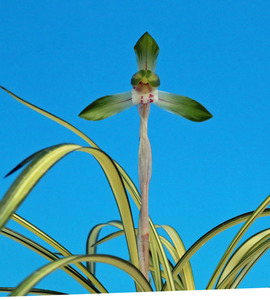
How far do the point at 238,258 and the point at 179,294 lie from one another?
515 millimetres

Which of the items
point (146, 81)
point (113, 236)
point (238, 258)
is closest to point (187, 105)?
point (146, 81)

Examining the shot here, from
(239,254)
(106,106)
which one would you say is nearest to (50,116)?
(106,106)

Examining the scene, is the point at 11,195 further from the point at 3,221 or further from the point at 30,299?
the point at 30,299

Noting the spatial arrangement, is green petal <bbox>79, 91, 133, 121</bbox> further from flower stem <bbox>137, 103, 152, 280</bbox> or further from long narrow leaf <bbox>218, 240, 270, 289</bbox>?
long narrow leaf <bbox>218, 240, 270, 289</bbox>

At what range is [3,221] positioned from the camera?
442 millimetres

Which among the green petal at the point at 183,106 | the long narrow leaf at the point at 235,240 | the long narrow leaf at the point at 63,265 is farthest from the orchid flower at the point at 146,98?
the long narrow leaf at the point at 63,265

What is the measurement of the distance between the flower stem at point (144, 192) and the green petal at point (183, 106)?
5 centimetres

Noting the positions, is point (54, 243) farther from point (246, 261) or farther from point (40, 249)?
point (246, 261)

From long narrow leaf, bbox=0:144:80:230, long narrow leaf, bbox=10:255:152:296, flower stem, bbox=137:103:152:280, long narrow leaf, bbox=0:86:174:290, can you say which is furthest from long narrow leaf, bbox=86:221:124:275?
long narrow leaf, bbox=0:144:80:230

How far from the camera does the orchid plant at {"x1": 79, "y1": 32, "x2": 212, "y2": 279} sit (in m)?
0.92

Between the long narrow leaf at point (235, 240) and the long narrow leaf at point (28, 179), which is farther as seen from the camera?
the long narrow leaf at point (235, 240)

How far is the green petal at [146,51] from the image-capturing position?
3.10 ft

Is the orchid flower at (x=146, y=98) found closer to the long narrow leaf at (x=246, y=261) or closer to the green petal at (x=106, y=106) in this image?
the green petal at (x=106, y=106)

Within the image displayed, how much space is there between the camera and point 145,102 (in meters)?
0.95
